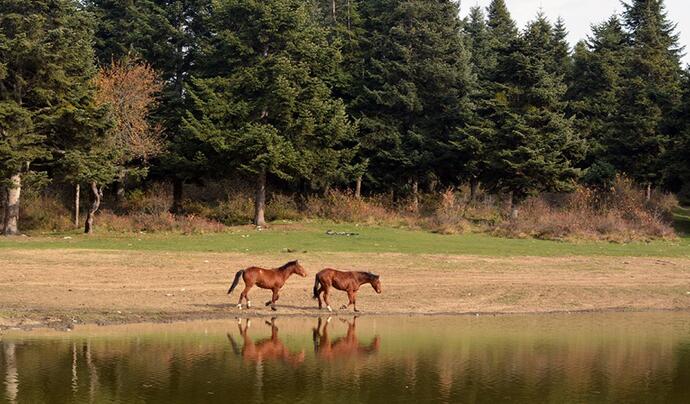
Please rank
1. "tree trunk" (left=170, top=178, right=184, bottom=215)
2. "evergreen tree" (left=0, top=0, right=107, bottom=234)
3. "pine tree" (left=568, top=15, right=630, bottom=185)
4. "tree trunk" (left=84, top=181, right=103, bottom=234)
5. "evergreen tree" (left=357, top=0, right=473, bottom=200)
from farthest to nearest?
"pine tree" (left=568, top=15, right=630, bottom=185) < "evergreen tree" (left=357, top=0, right=473, bottom=200) < "tree trunk" (left=170, top=178, right=184, bottom=215) < "tree trunk" (left=84, top=181, right=103, bottom=234) < "evergreen tree" (left=0, top=0, right=107, bottom=234)

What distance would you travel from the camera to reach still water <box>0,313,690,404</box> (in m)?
13.7

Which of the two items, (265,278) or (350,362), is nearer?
(350,362)

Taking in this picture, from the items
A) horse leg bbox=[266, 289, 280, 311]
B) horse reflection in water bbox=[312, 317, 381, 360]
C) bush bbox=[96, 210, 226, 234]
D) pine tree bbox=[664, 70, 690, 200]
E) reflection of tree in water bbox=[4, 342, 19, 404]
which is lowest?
reflection of tree in water bbox=[4, 342, 19, 404]

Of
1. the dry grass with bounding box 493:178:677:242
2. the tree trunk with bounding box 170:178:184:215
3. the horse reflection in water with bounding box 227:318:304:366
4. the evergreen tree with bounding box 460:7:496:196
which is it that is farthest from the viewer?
the tree trunk with bounding box 170:178:184:215

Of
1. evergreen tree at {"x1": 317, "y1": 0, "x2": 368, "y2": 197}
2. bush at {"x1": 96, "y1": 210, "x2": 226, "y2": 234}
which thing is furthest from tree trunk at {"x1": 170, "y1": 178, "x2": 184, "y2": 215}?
evergreen tree at {"x1": 317, "y1": 0, "x2": 368, "y2": 197}

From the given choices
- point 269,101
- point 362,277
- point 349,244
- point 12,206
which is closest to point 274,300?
point 362,277

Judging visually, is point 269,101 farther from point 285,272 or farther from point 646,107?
point 646,107

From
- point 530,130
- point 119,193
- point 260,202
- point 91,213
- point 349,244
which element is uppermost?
point 530,130

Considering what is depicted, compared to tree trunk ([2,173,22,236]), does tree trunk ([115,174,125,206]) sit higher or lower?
higher

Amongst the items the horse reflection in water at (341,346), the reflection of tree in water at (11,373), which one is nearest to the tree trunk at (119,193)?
the horse reflection in water at (341,346)

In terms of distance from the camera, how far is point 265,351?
17.4m

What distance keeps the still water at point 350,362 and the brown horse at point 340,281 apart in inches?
38.0

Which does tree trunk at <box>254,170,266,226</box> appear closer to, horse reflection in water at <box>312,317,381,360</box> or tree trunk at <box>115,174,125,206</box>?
tree trunk at <box>115,174,125,206</box>

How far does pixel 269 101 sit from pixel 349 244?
14508 mm
